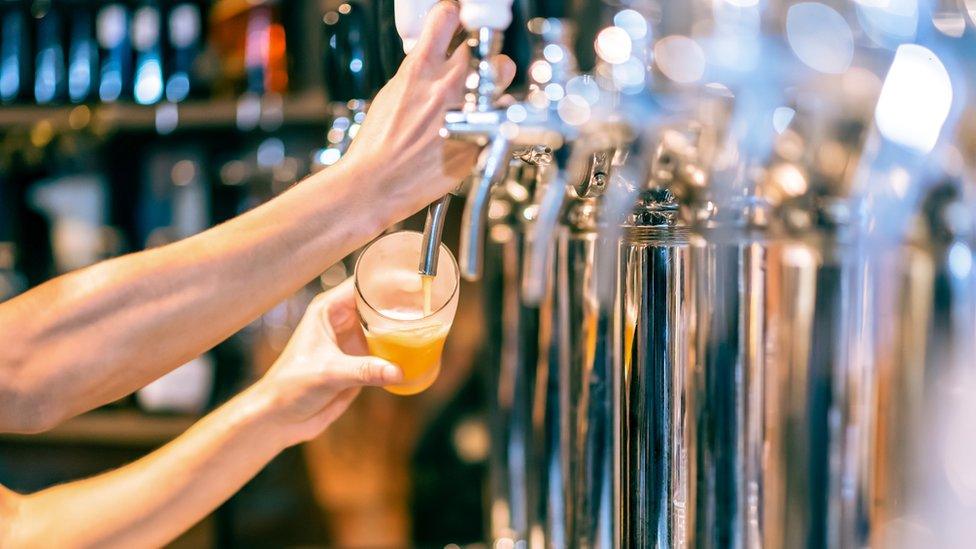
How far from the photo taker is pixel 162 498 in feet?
3.58

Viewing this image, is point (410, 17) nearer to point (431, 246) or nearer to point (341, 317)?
point (431, 246)

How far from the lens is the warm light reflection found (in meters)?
0.52

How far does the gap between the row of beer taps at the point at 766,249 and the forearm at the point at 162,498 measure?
1.40ft

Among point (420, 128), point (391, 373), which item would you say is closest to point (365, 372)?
point (391, 373)

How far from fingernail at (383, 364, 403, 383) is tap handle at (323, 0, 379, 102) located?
0.27m

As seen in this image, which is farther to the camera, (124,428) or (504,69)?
(124,428)

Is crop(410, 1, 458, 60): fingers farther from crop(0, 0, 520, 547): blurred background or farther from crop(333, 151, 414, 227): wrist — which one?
crop(0, 0, 520, 547): blurred background

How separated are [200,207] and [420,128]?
4.61 ft

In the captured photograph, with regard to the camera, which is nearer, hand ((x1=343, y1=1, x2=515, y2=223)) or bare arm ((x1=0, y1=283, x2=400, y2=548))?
hand ((x1=343, y1=1, x2=515, y2=223))

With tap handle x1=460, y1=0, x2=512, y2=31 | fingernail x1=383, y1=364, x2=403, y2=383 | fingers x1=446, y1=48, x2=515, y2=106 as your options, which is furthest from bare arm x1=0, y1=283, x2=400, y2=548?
tap handle x1=460, y1=0, x2=512, y2=31

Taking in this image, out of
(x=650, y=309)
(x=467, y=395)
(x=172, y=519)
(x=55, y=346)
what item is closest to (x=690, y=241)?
(x=650, y=309)

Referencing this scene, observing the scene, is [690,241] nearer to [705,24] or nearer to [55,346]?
[705,24]

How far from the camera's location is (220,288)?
85 cm

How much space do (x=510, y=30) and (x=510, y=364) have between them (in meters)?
0.46
